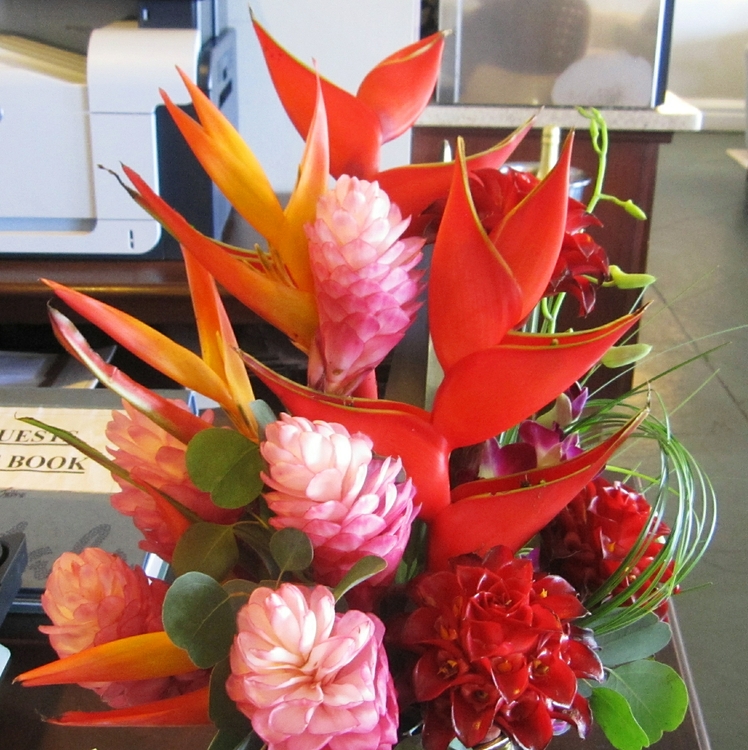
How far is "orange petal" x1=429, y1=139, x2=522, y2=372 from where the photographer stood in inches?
12.4

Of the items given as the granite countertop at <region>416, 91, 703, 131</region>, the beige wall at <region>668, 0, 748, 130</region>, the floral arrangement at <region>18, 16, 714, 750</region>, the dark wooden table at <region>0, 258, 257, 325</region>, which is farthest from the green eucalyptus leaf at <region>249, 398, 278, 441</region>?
the beige wall at <region>668, 0, 748, 130</region>

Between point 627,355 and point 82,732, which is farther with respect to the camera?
point 82,732

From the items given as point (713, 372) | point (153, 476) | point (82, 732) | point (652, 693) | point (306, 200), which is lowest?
point (713, 372)

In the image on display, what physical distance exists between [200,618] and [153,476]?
0.08m

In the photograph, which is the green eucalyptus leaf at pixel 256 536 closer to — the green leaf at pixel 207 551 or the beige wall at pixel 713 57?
the green leaf at pixel 207 551

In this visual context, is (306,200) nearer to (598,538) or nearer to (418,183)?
(418,183)

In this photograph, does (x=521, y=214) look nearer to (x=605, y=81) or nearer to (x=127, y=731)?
(x=127, y=731)

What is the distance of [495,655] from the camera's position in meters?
0.32

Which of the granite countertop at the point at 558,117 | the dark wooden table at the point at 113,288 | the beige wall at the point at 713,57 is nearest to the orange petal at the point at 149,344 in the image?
the dark wooden table at the point at 113,288

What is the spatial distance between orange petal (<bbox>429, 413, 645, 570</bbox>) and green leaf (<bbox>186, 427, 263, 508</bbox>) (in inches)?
3.2

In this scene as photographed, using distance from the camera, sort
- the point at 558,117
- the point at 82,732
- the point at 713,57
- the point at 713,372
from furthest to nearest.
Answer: the point at 713,57
the point at 558,117
the point at 713,372
the point at 82,732

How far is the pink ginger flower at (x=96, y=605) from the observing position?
354 mm

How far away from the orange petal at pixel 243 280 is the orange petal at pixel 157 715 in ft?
0.51

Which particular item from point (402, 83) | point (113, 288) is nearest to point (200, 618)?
point (402, 83)
